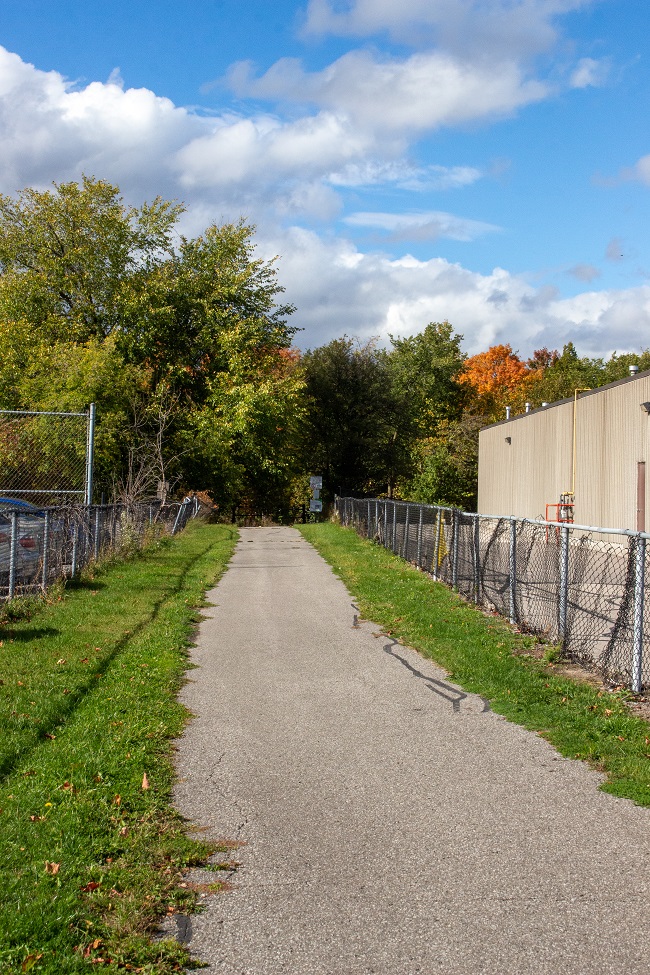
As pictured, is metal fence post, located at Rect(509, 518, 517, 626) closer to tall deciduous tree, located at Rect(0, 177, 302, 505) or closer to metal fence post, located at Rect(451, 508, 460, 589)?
metal fence post, located at Rect(451, 508, 460, 589)

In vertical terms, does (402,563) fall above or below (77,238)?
below

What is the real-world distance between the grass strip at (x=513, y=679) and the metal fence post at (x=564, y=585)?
417 mm

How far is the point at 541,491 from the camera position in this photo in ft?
116

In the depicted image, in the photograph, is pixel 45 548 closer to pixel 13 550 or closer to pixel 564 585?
pixel 13 550

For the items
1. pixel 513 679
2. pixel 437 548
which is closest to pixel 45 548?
pixel 437 548

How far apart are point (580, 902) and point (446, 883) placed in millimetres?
601

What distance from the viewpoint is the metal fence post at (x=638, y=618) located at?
24.9ft

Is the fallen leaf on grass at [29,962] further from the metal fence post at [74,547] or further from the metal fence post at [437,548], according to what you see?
the metal fence post at [437,548]

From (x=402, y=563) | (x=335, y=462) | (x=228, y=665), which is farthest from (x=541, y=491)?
(x=228, y=665)

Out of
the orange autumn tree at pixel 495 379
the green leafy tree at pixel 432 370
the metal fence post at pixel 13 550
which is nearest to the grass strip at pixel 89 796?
the metal fence post at pixel 13 550

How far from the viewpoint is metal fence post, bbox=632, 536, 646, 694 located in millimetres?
7578

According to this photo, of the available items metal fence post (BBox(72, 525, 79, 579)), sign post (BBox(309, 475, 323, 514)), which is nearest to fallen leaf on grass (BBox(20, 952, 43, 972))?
metal fence post (BBox(72, 525, 79, 579))

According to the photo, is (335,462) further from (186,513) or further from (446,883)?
(446,883)

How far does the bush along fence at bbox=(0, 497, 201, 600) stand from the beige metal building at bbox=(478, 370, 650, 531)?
15522 mm
